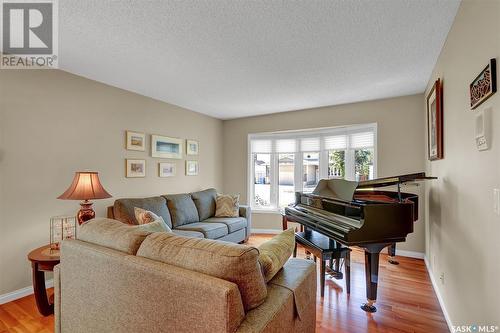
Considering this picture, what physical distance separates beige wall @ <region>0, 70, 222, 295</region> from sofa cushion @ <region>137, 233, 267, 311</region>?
2.27 m

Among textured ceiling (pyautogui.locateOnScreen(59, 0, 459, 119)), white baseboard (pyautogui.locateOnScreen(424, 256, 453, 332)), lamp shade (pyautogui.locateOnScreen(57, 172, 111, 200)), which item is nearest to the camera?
textured ceiling (pyautogui.locateOnScreen(59, 0, 459, 119))

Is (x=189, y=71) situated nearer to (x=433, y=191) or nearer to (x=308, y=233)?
(x=308, y=233)

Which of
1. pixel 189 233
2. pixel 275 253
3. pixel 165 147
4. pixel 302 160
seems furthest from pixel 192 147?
pixel 275 253

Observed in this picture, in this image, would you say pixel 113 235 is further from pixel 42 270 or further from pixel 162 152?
pixel 162 152

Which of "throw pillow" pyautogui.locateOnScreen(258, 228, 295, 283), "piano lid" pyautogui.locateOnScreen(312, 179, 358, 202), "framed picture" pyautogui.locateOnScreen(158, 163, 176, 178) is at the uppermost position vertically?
"framed picture" pyautogui.locateOnScreen(158, 163, 176, 178)

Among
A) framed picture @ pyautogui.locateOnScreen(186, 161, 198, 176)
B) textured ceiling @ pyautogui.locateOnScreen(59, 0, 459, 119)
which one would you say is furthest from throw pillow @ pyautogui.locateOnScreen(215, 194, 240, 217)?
textured ceiling @ pyautogui.locateOnScreen(59, 0, 459, 119)

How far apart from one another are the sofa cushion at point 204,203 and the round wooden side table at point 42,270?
84.1 inches

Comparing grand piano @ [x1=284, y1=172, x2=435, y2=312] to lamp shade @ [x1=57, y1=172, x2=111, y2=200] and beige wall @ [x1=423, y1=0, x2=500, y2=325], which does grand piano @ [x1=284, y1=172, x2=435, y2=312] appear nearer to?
beige wall @ [x1=423, y1=0, x2=500, y2=325]

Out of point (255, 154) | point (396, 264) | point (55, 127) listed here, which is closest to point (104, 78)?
point (55, 127)

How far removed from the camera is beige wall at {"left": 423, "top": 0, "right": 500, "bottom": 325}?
1266mm

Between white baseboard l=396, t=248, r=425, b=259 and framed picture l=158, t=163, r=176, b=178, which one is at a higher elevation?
framed picture l=158, t=163, r=176, b=178

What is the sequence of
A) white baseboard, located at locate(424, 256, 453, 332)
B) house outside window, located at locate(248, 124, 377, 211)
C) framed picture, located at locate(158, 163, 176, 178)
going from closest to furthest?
white baseboard, located at locate(424, 256, 453, 332), framed picture, located at locate(158, 163, 176, 178), house outside window, located at locate(248, 124, 377, 211)

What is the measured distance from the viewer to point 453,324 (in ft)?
6.48

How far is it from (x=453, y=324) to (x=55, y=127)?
4364 millimetres
